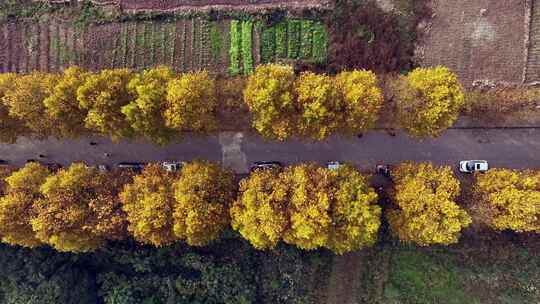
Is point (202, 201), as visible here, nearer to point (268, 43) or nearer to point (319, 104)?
point (319, 104)

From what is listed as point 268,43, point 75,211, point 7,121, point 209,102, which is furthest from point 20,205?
point 268,43

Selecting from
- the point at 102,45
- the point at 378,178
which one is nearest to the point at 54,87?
the point at 102,45

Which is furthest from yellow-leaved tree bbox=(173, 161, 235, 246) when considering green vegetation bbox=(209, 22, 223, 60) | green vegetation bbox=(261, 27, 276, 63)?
green vegetation bbox=(261, 27, 276, 63)

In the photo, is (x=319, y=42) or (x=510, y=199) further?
(x=319, y=42)

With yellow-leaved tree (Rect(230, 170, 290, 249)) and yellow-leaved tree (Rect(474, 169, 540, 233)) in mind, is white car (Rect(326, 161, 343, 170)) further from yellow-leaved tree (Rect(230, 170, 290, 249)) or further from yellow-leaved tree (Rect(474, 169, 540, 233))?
yellow-leaved tree (Rect(474, 169, 540, 233))

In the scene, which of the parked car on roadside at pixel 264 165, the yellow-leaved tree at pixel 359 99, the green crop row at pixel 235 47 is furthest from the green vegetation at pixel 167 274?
the green crop row at pixel 235 47

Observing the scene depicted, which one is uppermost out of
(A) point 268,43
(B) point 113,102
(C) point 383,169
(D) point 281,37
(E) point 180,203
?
(D) point 281,37
